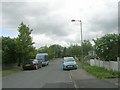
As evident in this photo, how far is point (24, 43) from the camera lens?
171ft

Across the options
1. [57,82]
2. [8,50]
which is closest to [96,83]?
[57,82]

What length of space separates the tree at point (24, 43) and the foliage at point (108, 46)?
18586mm

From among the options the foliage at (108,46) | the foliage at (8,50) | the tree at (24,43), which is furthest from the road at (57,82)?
the tree at (24,43)

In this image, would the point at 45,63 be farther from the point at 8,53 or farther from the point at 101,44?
the point at 101,44

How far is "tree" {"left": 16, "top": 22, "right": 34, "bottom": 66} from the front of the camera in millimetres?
49209

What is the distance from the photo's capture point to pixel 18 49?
1903 inches

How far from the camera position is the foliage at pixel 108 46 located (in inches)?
1241

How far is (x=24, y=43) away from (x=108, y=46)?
2265 cm

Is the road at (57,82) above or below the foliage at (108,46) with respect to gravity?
below

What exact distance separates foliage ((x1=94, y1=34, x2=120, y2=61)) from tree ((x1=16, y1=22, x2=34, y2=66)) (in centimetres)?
1859

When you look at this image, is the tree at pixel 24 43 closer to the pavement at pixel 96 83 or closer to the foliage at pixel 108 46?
the foliage at pixel 108 46

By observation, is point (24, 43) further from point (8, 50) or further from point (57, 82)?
point (57, 82)

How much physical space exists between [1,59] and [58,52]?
133621 mm

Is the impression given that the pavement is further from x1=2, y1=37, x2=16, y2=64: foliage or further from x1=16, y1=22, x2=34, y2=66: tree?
x1=16, y1=22, x2=34, y2=66: tree
